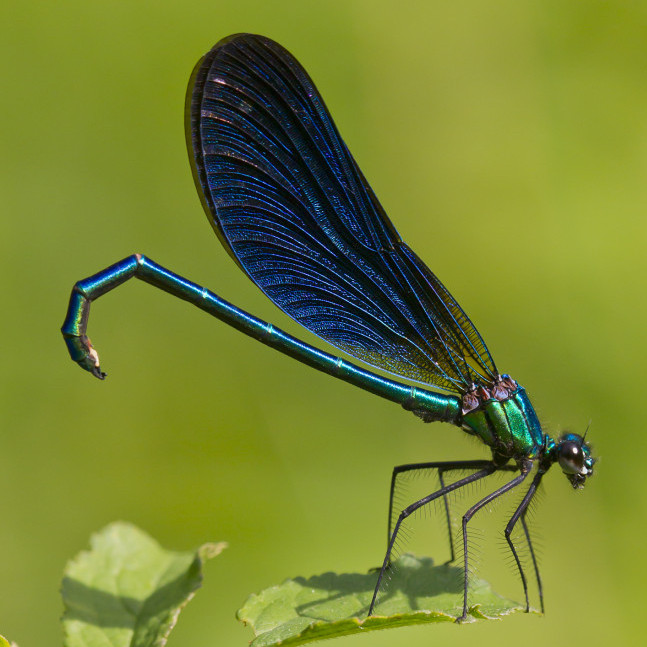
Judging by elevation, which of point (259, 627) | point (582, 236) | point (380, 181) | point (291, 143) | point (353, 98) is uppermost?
point (353, 98)

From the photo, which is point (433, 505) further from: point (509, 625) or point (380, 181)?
point (380, 181)

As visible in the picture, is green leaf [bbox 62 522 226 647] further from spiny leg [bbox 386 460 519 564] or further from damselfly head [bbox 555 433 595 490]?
damselfly head [bbox 555 433 595 490]

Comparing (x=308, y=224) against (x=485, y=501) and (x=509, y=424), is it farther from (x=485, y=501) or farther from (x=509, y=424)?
(x=485, y=501)

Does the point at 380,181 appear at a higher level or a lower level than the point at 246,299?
higher

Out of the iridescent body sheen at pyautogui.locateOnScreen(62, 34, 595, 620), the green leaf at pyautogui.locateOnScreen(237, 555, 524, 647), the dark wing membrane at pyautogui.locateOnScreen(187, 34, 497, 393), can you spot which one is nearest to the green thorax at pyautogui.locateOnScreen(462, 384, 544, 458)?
the iridescent body sheen at pyautogui.locateOnScreen(62, 34, 595, 620)

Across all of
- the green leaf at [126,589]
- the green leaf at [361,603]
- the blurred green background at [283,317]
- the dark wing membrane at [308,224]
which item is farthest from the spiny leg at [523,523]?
the green leaf at [126,589]

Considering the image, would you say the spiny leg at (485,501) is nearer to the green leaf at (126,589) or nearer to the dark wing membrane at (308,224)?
the dark wing membrane at (308,224)

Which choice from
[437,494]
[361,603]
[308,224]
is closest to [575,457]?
[437,494]

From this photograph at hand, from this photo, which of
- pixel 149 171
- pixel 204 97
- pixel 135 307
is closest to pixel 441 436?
pixel 135 307
